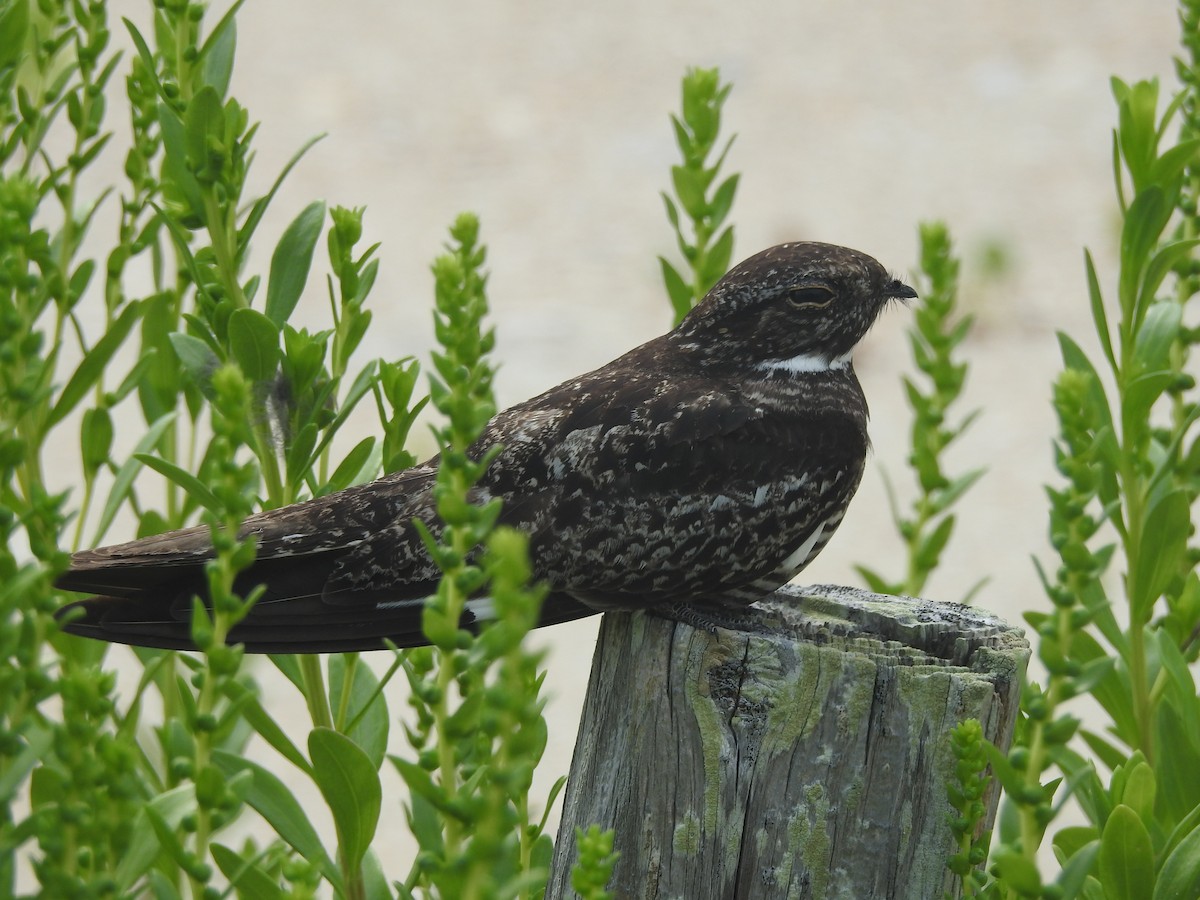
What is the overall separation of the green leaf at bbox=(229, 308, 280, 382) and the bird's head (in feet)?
3.53

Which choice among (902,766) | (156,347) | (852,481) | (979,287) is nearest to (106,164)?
(979,287)

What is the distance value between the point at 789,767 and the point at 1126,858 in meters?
0.56

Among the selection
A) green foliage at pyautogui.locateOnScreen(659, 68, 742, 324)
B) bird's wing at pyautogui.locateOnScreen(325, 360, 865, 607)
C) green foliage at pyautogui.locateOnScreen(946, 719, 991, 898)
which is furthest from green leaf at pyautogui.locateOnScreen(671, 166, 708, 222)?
green foliage at pyautogui.locateOnScreen(946, 719, 991, 898)

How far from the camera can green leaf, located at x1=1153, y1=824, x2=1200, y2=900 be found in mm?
2410

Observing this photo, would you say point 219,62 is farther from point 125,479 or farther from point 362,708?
point 362,708

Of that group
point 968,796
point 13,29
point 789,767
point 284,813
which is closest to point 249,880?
point 284,813

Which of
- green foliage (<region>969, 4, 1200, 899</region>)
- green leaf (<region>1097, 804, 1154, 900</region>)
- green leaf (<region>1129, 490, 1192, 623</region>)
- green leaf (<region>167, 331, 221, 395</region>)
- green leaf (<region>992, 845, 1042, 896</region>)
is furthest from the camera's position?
green leaf (<region>1129, 490, 1192, 623</region>)

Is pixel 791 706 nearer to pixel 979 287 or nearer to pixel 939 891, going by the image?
pixel 939 891

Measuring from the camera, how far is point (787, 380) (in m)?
3.39

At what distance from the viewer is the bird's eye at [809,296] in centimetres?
345

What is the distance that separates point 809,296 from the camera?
3479 millimetres

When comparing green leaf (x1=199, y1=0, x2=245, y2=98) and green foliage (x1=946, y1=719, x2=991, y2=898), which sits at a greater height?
green leaf (x1=199, y1=0, x2=245, y2=98)

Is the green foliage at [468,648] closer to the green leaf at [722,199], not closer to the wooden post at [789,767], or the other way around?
the wooden post at [789,767]

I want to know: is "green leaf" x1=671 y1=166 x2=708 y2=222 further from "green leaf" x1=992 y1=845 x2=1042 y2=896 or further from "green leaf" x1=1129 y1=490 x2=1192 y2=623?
"green leaf" x1=992 y1=845 x2=1042 y2=896
